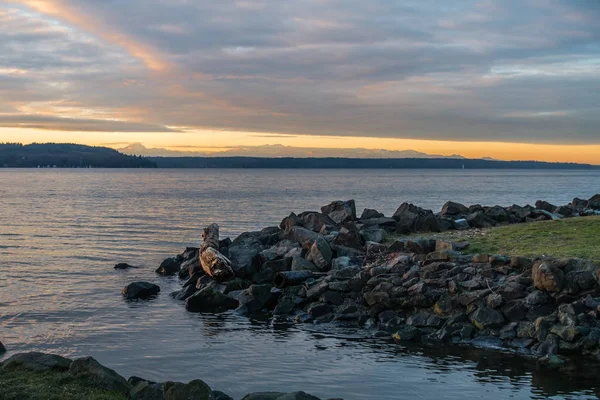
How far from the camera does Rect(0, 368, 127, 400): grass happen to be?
35.3 feet

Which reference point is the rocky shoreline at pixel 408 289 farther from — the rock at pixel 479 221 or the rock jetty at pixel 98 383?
the rock jetty at pixel 98 383

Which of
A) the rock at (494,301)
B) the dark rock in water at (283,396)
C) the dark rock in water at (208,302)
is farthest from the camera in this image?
the dark rock in water at (208,302)

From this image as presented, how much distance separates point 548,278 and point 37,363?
13042mm

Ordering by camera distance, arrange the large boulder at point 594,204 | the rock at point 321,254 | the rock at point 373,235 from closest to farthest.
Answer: the rock at point 321,254, the rock at point 373,235, the large boulder at point 594,204

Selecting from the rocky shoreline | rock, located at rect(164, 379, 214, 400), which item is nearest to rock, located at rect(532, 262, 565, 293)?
the rocky shoreline

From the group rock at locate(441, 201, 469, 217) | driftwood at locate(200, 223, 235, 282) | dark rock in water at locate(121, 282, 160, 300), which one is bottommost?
dark rock in water at locate(121, 282, 160, 300)

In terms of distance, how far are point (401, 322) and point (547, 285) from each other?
417cm

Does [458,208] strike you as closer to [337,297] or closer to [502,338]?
[337,297]

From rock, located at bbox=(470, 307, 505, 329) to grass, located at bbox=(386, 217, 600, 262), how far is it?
419 centimetres

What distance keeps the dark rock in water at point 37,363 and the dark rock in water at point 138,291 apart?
37.0 ft

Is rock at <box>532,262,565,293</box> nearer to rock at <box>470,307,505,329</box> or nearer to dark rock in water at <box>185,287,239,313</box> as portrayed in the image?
rock at <box>470,307,505,329</box>

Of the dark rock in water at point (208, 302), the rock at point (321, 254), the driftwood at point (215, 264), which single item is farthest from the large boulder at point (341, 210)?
the dark rock in water at point (208, 302)

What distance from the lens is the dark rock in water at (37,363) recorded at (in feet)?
40.0

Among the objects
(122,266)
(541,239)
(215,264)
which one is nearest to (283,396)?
(215,264)
